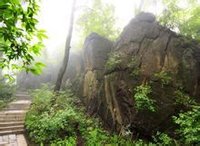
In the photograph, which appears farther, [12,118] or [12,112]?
[12,112]

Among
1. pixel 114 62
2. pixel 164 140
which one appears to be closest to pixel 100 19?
pixel 114 62

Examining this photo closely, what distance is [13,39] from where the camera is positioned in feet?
8.52

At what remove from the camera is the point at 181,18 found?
13625 millimetres

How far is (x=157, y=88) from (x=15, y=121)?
6.90 metres

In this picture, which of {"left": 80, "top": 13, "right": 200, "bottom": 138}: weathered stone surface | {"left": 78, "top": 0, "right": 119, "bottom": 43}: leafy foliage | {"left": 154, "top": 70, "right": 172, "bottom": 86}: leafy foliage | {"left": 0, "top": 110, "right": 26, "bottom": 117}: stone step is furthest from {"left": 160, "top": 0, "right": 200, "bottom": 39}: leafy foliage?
{"left": 0, "top": 110, "right": 26, "bottom": 117}: stone step

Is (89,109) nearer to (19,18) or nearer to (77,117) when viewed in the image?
(77,117)

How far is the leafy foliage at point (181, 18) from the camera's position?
43.0 ft

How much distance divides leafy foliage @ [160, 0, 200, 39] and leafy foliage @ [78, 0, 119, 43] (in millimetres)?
4562

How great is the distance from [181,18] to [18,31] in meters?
12.7

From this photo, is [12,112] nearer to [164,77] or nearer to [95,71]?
[95,71]

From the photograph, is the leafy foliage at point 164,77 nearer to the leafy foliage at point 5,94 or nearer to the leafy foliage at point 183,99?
the leafy foliage at point 183,99

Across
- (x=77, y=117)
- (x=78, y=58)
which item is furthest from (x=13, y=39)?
(x=78, y=58)

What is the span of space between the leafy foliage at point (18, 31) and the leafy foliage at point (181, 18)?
463 inches

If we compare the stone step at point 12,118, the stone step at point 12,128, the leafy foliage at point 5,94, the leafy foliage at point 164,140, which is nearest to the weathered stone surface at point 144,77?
the leafy foliage at point 164,140
